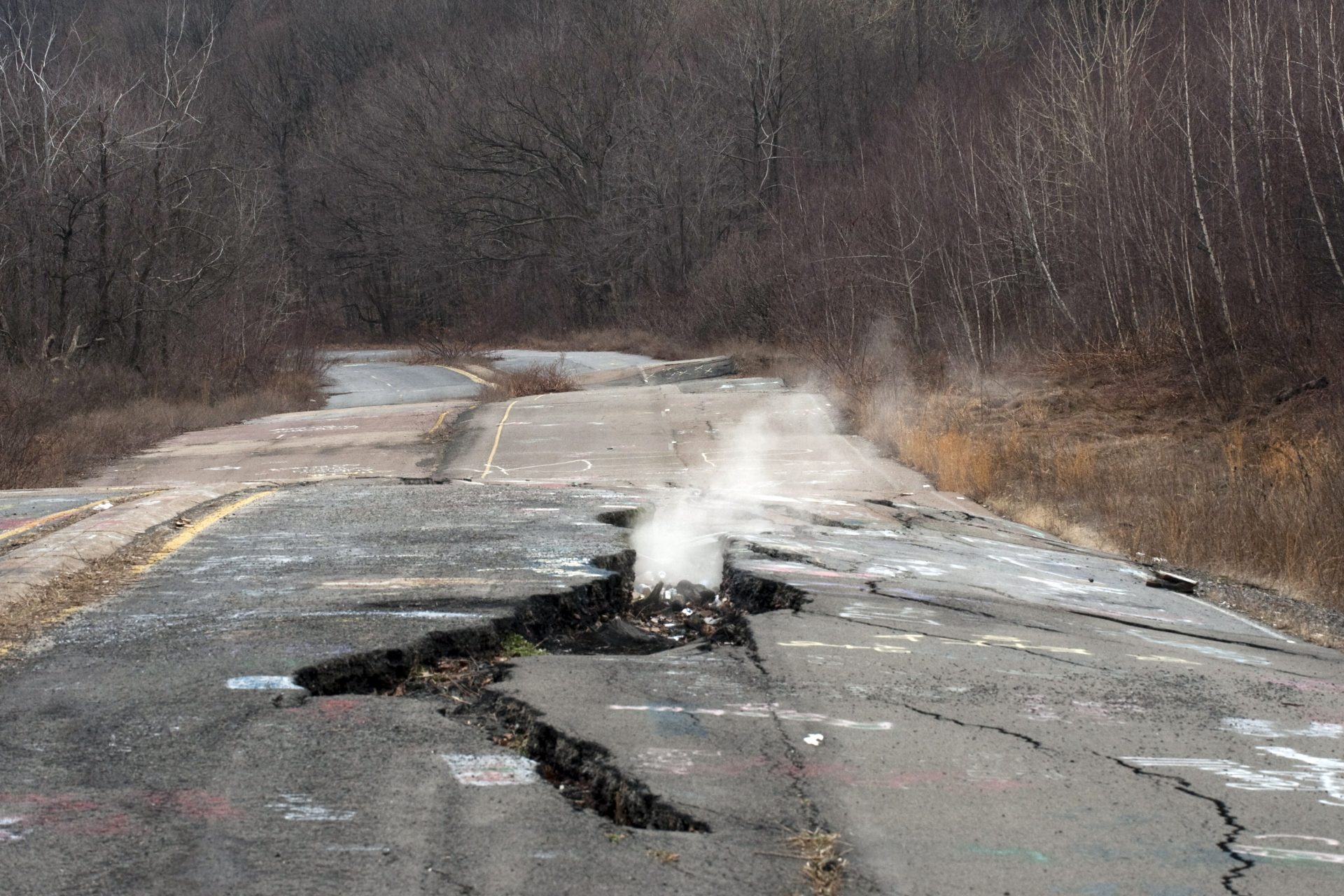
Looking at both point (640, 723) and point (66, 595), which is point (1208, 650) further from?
point (66, 595)

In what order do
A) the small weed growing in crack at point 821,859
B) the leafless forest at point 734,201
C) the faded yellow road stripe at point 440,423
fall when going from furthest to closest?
the faded yellow road stripe at point 440,423 < the leafless forest at point 734,201 < the small weed growing in crack at point 821,859

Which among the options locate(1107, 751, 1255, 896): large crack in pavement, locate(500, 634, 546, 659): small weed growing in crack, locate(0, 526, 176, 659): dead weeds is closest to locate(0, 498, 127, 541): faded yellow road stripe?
locate(0, 526, 176, 659): dead weeds

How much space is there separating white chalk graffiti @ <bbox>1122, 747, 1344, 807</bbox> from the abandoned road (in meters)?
0.02

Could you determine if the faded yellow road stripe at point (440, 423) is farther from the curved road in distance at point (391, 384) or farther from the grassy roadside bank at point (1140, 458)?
the grassy roadside bank at point (1140, 458)

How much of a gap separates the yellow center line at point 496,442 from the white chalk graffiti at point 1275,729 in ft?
35.1

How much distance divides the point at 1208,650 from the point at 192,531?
6.18 metres

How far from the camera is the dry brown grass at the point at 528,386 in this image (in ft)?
98.0

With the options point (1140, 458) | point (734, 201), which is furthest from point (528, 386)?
point (734, 201)

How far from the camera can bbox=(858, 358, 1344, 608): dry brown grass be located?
1073cm

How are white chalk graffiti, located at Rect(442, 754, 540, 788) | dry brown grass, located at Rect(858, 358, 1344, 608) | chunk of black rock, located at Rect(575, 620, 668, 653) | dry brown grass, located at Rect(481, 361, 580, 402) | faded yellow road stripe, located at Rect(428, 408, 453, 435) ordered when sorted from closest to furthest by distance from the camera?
white chalk graffiti, located at Rect(442, 754, 540, 788) < chunk of black rock, located at Rect(575, 620, 668, 653) < dry brown grass, located at Rect(858, 358, 1344, 608) < faded yellow road stripe, located at Rect(428, 408, 453, 435) < dry brown grass, located at Rect(481, 361, 580, 402)

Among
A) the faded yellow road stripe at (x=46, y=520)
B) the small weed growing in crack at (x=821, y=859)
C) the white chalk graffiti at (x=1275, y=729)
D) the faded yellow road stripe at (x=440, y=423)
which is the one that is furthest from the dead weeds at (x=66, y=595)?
the faded yellow road stripe at (x=440, y=423)

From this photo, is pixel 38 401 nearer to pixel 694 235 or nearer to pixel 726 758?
pixel 726 758

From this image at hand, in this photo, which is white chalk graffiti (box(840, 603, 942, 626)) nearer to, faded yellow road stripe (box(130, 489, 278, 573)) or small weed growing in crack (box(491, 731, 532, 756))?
small weed growing in crack (box(491, 731, 532, 756))

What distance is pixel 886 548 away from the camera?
9.34 metres
